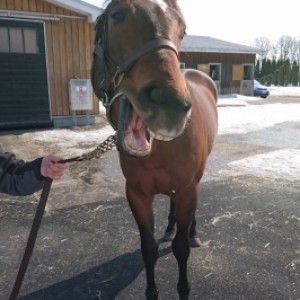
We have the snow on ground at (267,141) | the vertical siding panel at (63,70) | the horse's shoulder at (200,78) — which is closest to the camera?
the horse's shoulder at (200,78)

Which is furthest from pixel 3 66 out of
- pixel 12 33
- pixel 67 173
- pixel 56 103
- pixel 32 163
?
pixel 32 163

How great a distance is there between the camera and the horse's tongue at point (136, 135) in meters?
1.59

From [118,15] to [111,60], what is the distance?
9.4 inches

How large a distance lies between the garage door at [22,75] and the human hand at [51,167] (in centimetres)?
733

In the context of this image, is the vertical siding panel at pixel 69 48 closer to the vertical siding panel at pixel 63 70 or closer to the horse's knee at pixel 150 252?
the vertical siding panel at pixel 63 70

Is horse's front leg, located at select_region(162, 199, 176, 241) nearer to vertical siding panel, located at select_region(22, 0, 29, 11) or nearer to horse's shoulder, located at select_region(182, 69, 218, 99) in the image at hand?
horse's shoulder, located at select_region(182, 69, 218, 99)

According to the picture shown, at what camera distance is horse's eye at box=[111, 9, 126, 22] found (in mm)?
1571

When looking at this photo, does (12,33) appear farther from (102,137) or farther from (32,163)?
(32,163)

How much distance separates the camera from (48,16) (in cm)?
818

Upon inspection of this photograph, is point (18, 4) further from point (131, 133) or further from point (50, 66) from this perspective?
point (131, 133)

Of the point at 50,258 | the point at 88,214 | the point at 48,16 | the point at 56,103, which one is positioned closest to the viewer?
the point at 50,258

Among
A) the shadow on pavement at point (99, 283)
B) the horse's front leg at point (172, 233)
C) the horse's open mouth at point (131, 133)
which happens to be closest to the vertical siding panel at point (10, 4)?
the horse's front leg at point (172, 233)

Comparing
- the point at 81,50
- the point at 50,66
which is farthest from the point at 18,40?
the point at 81,50

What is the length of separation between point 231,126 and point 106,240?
7.28 m
